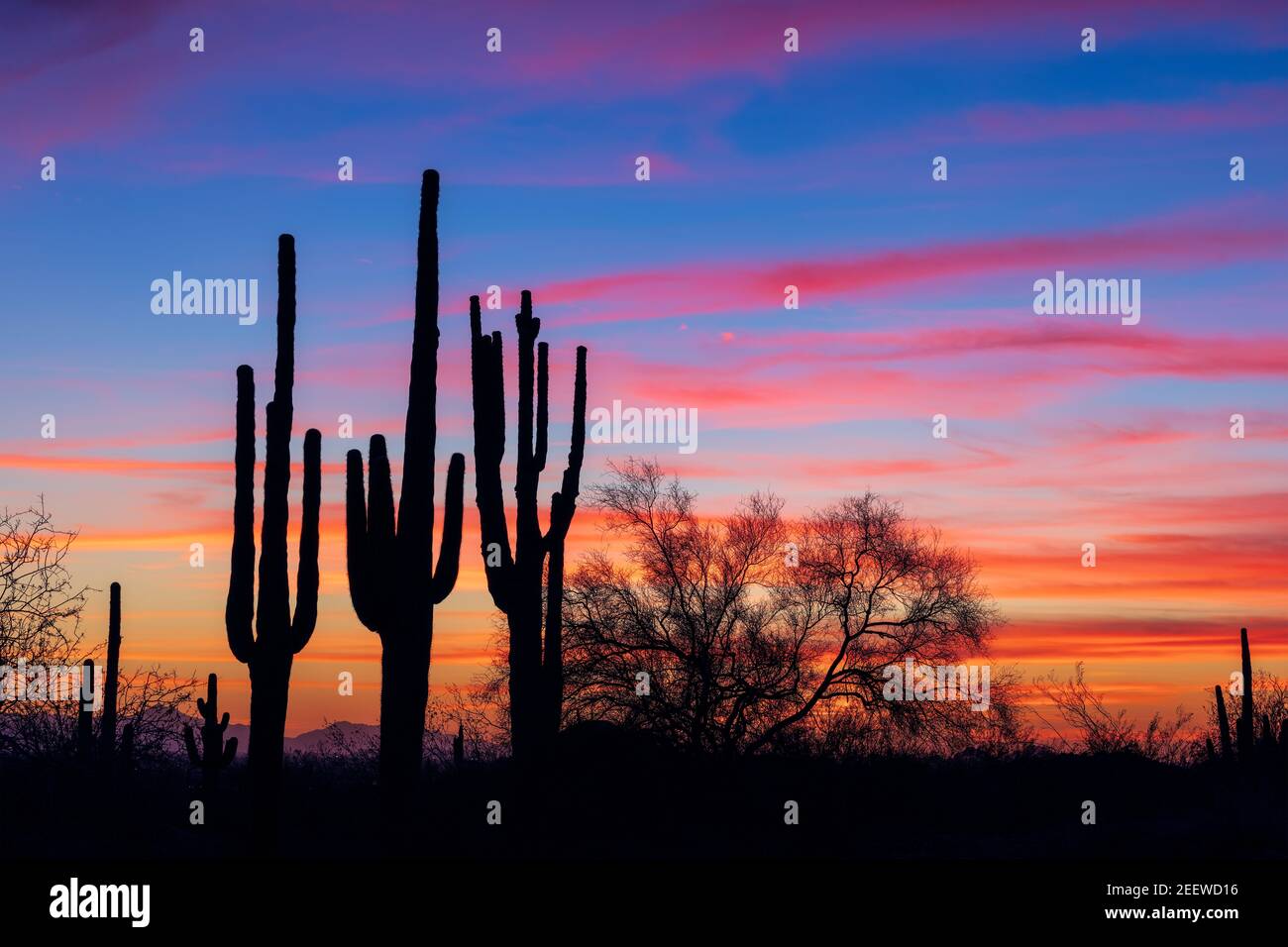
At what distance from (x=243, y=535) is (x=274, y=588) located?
96 cm

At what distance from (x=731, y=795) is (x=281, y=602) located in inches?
385

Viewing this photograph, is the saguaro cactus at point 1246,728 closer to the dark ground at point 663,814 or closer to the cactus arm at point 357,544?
the dark ground at point 663,814

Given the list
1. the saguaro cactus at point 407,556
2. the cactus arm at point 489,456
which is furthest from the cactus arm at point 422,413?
the cactus arm at point 489,456

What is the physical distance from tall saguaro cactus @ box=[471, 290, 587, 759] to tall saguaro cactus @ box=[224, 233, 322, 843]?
3.79 m

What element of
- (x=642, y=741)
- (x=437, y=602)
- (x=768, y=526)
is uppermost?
(x=768, y=526)

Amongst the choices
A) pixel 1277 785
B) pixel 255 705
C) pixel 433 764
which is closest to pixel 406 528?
pixel 255 705

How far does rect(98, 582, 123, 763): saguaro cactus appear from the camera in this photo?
976 inches

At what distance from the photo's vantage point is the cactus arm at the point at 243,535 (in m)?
17.7
